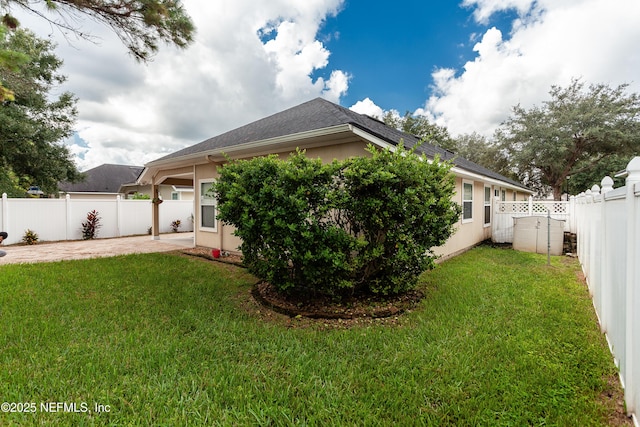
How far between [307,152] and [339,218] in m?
2.58

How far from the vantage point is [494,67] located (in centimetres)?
1585

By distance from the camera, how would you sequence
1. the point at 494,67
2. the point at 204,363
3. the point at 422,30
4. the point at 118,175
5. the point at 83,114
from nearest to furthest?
1. the point at 204,363
2. the point at 422,30
3. the point at 83,114
4. the point at 494,67
5. the point at 118,175

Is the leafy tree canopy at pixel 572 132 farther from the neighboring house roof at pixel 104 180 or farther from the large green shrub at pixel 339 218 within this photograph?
the neighboring house roof at pixel 104 180

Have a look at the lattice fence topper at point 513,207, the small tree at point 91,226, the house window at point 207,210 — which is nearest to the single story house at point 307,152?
the house window at point 207,210

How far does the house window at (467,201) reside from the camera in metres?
8.66

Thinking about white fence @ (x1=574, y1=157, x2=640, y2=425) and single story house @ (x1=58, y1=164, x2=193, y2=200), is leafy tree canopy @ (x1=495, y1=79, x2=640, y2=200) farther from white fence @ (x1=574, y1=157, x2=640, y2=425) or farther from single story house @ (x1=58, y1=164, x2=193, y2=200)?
single story house @ (x1=58, y1=164, x2=193, y2=200)

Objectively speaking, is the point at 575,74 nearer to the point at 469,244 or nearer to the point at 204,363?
the point at 469,244

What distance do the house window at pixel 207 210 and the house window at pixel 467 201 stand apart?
760cm

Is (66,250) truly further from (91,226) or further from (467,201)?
(467,201)

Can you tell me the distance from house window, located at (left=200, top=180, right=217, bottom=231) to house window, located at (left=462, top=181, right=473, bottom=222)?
24.9 ft

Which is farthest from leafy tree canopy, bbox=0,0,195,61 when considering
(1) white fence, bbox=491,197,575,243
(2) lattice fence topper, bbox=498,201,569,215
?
(2) lattice fence topper, bbox=498,201,569,215

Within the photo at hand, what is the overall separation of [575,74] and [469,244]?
2246cm

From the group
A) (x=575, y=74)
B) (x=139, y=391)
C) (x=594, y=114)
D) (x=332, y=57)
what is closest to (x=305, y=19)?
(x=332, y=57)

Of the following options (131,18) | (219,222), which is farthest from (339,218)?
(219,222)
